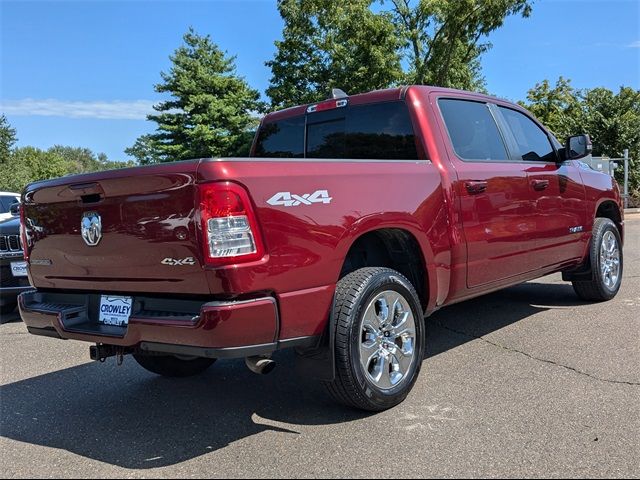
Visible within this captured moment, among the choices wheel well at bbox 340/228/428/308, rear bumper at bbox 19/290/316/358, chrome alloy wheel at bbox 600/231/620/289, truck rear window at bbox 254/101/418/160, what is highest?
truck rear window at bbox 254/101/418/160

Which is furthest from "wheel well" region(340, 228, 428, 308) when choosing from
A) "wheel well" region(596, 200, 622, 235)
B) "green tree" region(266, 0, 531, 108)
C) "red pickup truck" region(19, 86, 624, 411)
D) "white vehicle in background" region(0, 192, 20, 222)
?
"green tree" region(266, 0, 531, 108)

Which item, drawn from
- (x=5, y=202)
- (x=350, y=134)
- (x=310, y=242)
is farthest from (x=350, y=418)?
(x=5, y=202)

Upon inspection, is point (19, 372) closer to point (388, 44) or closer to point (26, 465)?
point (26, 465)

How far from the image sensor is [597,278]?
19.3 ft

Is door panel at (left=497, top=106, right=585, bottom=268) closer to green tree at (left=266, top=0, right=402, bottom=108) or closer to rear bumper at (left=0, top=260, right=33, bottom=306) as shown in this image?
rear bumper at (left=0, top=260, right=33, bottom=306)

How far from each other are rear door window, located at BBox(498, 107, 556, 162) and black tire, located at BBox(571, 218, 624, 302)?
3.62 feet

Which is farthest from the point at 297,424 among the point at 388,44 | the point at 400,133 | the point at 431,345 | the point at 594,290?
the point at 388,44

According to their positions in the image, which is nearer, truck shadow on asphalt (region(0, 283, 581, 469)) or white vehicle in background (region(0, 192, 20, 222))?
truck shadow on asphalt (region(0, 283, 581, 469))

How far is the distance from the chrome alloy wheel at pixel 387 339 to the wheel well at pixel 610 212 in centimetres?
381

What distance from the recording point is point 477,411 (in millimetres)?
3361

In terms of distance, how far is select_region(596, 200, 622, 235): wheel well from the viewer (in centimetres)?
634

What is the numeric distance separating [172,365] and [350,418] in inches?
61.7

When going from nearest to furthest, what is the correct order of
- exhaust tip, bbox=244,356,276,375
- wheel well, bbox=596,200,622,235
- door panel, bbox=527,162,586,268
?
exhaust tip, bbox=244,356,276,375 → door panel, bbox=527,162,586,268 → wheel well, bbox=596,200,622,235

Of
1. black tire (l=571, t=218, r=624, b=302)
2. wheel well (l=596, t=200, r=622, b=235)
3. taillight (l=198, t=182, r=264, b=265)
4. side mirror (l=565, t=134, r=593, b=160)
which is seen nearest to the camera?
taillight (l=198, t=182, r=264, b=265)
